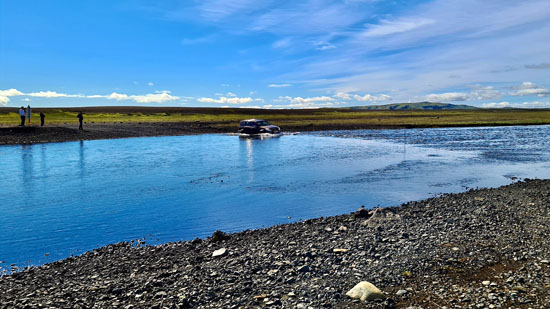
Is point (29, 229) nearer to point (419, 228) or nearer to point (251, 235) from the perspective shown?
point (251, 235)

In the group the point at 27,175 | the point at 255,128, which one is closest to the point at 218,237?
the point at 27,175

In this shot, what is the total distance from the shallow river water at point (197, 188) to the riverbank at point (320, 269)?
1.94 m

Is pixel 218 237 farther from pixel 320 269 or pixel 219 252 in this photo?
pixel 320 269

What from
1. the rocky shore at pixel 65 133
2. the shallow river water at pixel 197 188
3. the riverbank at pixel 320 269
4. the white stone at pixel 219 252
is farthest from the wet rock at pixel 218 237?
the rocky shore at pixel 65 133

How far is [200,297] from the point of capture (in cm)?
Result: 812

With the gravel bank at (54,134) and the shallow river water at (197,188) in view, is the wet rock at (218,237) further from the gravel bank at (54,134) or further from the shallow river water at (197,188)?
the gravel bank at (54,134)

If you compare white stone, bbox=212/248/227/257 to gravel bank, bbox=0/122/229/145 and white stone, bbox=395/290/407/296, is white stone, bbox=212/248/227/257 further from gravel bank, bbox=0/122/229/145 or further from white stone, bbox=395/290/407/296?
gravel bank, bbox=0/122/229/145

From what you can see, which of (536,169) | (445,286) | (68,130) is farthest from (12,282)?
(68,130)

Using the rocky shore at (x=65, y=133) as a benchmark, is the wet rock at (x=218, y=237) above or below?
below

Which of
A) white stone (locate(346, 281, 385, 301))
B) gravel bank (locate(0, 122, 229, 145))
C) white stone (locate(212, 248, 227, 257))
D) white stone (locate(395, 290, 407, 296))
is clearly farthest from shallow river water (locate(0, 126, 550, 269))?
gravel bank (locate(0, 122, 229, 145))

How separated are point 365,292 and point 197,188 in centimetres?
1481

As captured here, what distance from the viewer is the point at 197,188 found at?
2145cm

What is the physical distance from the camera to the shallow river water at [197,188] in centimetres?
1394

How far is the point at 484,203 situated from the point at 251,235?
9682 mm
